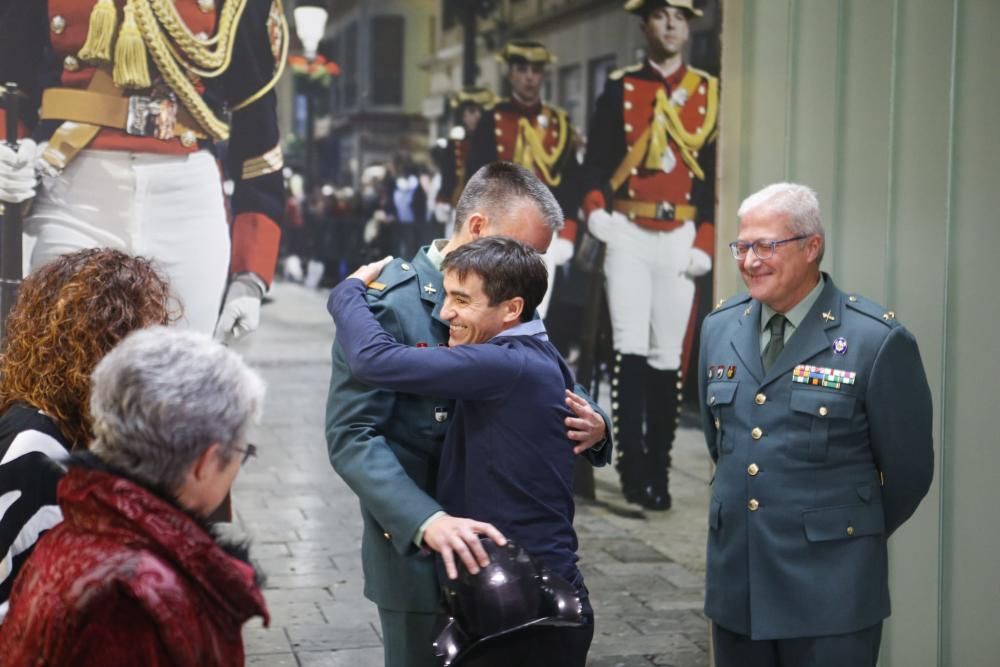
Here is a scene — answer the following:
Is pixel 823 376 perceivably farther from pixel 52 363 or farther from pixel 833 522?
pixel 52 363

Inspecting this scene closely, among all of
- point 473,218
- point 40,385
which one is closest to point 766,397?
point 473,218

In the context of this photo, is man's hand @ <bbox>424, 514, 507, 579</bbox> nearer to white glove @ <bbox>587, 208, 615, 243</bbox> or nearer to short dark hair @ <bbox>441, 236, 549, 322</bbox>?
short dark hair @ <bbox>441, 236, 549, 322</bbox>

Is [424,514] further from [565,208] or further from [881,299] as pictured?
[565,208]

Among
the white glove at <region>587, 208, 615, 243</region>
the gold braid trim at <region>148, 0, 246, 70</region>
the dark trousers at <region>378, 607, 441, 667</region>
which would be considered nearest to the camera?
the dark trousers at <region>378, 607, 441, 667</region>

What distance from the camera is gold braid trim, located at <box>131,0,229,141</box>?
4730mm

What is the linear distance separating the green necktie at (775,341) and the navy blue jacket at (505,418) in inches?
33.6

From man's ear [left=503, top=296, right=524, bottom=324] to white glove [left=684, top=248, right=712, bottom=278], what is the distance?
390 cm

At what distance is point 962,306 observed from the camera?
148 inches

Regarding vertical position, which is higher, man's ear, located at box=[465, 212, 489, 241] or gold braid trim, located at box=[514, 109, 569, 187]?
gold braid trim, located at box=[514, 109, 569, 187]

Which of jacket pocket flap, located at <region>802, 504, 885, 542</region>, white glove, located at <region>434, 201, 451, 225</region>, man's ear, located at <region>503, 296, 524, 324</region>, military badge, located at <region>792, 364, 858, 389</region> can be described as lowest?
jacket pocket flap, located at <region>802, 504, 885, 542</region>

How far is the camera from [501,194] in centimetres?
273

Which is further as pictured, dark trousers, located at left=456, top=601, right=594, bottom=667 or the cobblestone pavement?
the cobblestone pavement

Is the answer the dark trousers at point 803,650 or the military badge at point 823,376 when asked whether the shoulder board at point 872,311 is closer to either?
the military badge at point 823,376

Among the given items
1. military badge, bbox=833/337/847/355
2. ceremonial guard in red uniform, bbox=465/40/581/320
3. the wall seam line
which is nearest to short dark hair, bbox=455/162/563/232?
military badge, bbox=833/337/847/355
